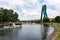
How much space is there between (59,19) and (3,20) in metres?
59.1

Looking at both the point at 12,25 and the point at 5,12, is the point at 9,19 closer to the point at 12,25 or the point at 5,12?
the point at 5,12

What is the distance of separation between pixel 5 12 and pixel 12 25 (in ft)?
194

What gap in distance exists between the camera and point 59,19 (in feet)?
610

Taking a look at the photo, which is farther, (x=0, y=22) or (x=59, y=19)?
(x=59, y=19)

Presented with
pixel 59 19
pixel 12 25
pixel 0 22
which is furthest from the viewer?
pixel 59 19

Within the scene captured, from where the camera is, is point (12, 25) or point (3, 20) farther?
point (3, 20)

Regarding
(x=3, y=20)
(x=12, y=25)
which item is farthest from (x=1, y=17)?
(x=12, y=25)

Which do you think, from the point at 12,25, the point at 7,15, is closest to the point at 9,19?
the point at 7,15

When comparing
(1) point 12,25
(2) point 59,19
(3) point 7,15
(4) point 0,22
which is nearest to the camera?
(1) point 12,25

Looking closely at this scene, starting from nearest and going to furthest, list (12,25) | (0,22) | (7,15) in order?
1. (12,25)
2. (7,15)
3. (0,22)

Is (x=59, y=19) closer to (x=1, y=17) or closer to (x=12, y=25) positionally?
(x=1, y=17)

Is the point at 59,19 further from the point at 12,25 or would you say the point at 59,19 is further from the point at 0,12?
the point at 12,25

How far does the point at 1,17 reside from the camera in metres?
163

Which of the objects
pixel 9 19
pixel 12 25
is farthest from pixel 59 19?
pixel 12 25
